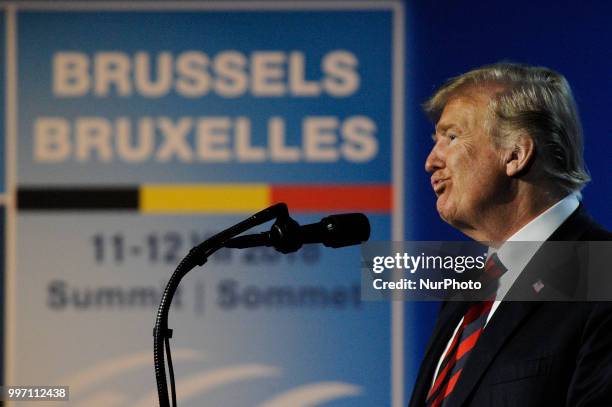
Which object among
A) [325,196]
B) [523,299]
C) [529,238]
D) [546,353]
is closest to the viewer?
[546,353]

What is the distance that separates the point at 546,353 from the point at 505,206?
361 mm

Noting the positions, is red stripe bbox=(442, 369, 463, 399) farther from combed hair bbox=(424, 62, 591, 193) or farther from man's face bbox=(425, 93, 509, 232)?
combed hair bbox=(424, 62, 591, 193)

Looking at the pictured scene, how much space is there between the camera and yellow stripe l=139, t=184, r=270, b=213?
3342 millimetres

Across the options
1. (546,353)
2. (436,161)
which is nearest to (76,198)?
(436,161)

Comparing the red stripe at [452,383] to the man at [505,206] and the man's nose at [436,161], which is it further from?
the man's nose at [436,161]

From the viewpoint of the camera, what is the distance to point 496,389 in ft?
5.52

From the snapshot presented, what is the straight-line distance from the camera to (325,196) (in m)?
3.33

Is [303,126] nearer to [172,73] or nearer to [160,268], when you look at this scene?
[172,73]

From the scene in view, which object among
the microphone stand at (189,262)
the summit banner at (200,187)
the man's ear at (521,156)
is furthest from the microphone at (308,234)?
the summit banner at (200,187)

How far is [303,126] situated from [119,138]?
68 cm

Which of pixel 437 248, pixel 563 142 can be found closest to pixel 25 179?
pixel 437 248

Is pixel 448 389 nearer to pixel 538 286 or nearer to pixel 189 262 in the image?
pixel 538 286

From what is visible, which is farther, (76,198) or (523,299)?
(76,198)

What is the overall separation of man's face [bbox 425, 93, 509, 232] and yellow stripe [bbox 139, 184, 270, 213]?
1458mm
